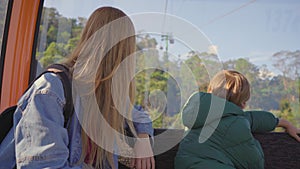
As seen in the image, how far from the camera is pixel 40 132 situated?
3.56ft

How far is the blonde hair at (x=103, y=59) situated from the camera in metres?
1.24

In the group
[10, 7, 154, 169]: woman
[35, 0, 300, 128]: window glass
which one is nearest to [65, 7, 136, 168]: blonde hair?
[10, 7, 154, 169]: woman

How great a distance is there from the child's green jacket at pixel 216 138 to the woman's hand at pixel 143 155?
40 cm

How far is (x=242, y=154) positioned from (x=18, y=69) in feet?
4.44

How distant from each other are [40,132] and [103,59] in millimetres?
324

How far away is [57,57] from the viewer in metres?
2.38

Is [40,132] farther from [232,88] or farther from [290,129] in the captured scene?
[290,129]

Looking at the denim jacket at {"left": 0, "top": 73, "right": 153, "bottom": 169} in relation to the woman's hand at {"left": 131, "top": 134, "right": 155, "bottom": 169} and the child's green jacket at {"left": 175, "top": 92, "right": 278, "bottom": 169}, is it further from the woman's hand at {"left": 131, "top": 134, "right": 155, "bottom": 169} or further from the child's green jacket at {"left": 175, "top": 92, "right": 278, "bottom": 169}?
the child's green jacket at {"left": 175, "top": 92, "right": 278, "bottom": 169}

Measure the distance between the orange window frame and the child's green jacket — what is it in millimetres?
1013

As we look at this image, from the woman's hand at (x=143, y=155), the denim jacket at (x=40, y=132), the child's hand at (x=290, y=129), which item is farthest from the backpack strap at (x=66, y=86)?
the child's hand at (x=290, y=129)

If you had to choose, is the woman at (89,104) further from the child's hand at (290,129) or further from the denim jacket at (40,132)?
the child's hand at (290,129)

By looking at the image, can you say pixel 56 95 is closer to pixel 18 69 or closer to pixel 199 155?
pixel 199 155

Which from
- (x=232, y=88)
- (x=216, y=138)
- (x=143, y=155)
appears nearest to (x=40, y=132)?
(x=143, y=155)

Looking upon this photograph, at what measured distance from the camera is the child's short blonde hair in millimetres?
1843
